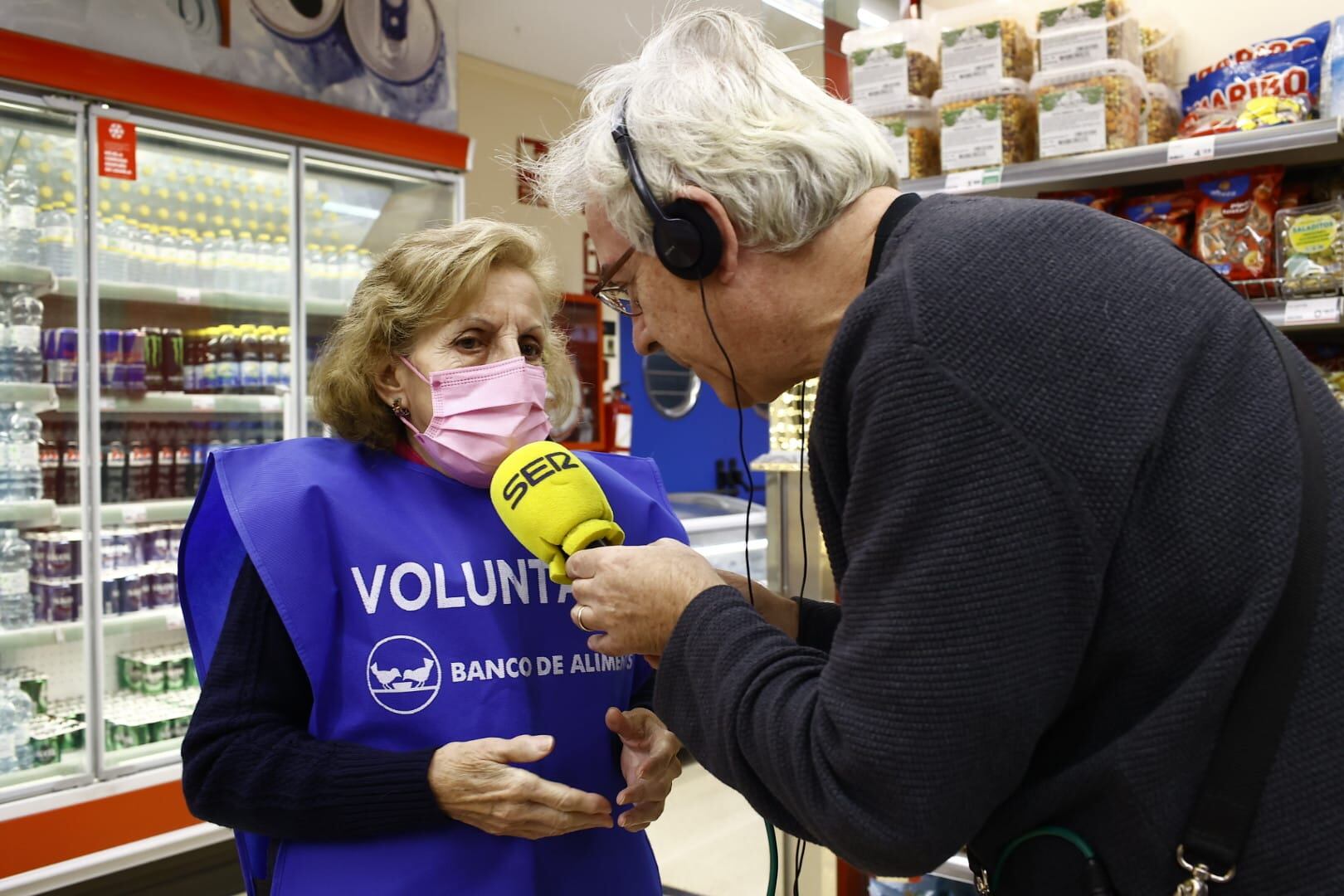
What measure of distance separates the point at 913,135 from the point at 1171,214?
717mm

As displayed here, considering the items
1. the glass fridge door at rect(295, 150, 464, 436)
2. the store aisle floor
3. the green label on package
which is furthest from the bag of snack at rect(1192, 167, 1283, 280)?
the glass fridge door at rect(295, 150, 464, 436)

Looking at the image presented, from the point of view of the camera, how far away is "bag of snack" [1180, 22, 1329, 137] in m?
2.45

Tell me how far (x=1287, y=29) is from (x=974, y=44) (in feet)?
2.83

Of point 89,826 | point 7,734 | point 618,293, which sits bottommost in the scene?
point 89,826

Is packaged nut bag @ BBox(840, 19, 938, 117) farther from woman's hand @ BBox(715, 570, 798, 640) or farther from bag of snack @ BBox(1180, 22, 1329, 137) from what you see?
woman's hand @ BBox(715, 570, 798, 640)

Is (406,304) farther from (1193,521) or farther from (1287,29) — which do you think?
(1287,29)

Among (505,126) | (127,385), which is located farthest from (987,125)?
(505,126)

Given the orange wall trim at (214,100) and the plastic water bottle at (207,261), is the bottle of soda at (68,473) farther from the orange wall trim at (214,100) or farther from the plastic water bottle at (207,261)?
the orange wall trim at (214,100)

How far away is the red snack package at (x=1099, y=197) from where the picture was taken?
2898mm

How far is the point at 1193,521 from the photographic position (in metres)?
0.82

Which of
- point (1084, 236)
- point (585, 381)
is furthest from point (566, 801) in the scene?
point (585, 381)

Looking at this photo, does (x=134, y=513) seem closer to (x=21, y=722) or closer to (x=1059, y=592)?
(x=21, y=722)

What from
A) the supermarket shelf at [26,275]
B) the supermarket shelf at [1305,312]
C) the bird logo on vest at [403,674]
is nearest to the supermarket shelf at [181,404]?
the supermarket shelf at [26,275]

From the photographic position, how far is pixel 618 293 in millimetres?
1300
